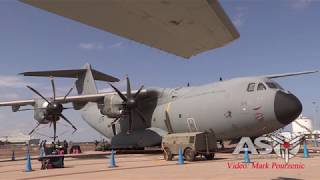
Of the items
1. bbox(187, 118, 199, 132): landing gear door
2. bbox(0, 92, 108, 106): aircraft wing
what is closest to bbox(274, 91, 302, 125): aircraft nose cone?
bbox(187, 118, 199, 132): landing gear door

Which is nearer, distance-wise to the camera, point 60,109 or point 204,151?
point 204,151

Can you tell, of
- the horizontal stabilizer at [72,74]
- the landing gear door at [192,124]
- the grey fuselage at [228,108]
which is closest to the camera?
the grey fuselage at [228,108]

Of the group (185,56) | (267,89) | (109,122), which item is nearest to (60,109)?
(109,122)

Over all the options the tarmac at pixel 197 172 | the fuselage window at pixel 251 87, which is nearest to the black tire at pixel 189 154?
the tarmac at pixel 197 172

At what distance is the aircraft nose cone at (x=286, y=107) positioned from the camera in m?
21.4

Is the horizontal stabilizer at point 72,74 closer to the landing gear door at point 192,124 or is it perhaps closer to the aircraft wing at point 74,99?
the aircraft wing at point 74,99

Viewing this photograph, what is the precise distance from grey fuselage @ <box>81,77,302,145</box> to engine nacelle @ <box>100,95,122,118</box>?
2.69 metres

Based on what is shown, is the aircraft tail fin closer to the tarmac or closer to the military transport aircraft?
the military transport aircraft

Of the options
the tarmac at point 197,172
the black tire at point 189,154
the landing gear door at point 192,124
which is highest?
the landing gear door at point 192,124

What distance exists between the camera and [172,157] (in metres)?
22.2

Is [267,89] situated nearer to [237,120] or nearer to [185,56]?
[237,120]

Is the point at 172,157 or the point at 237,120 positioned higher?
the point at 237,120

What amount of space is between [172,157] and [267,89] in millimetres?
6780

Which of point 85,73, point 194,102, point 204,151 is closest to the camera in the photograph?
point 204,151
